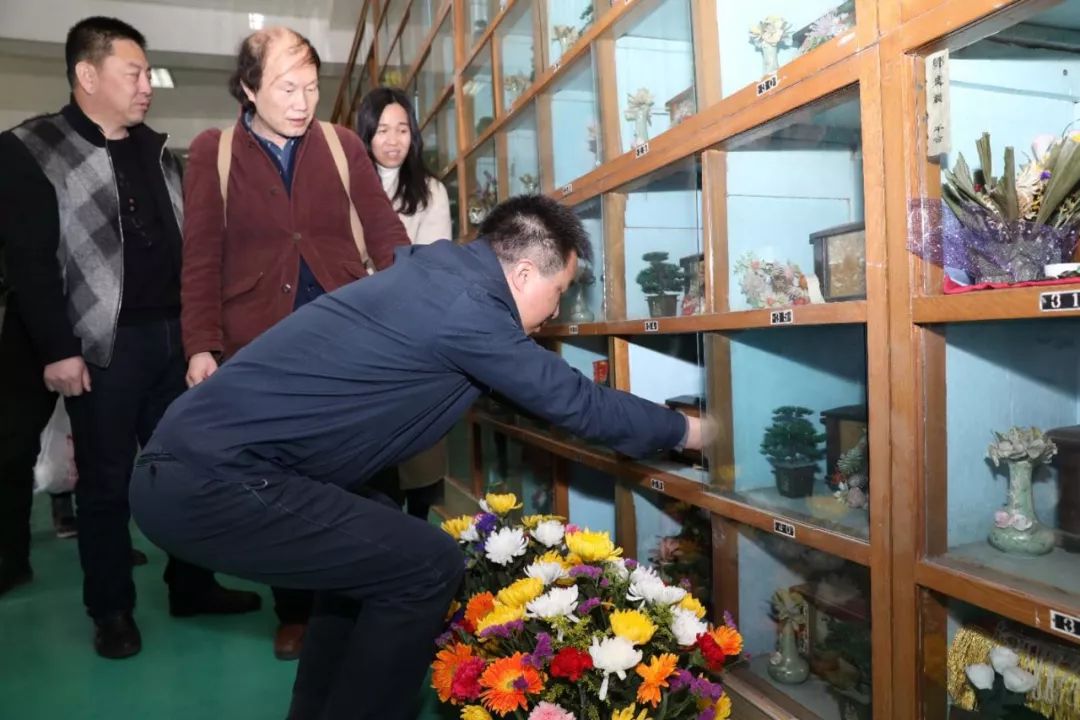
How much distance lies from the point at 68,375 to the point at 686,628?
1503mm

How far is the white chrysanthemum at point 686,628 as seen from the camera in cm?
129

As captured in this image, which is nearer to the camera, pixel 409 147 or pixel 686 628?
pixel 686 628

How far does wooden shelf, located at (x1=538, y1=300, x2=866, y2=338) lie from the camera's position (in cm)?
118

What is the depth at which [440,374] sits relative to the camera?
1.30 metres

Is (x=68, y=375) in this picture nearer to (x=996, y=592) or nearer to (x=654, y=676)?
(x=654, y=676)

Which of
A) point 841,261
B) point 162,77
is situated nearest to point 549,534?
point 841,261

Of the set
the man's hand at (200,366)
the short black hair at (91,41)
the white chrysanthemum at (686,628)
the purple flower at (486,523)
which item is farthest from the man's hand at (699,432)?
the short black hair at (91,41)

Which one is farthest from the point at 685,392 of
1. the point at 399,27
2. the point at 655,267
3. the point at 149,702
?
the point at 399,27

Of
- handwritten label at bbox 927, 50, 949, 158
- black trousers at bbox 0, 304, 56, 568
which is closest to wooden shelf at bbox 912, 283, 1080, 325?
handwritten label at bbox 927, 50, 949, 158

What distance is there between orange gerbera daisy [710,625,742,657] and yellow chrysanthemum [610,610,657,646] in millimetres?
122

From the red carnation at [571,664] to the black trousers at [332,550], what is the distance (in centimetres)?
22

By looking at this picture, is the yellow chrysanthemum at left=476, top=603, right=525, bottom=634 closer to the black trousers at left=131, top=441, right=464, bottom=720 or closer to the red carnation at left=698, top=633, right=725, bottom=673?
the black trousers at left=131, top=441, right=464, bottom=720

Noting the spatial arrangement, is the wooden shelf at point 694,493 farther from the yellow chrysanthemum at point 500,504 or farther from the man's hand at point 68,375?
the man's hand at point 68,375

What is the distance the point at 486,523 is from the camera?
1.78 meters
